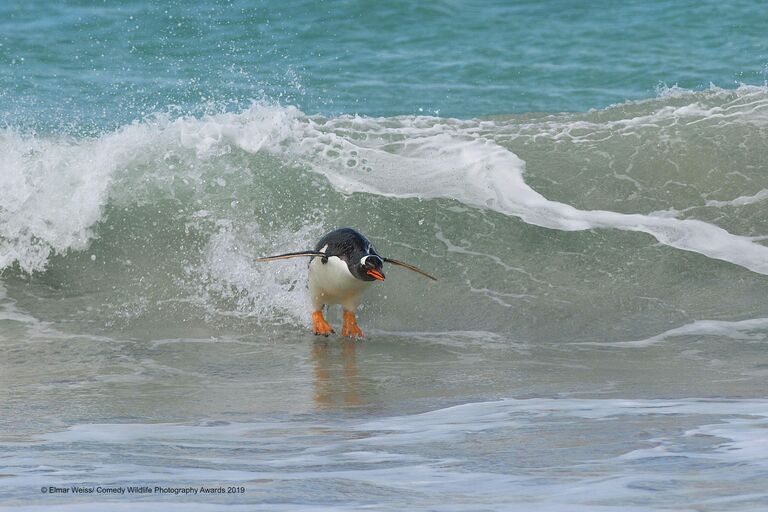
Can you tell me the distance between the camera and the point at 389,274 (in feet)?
30.3

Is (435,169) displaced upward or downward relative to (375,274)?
upward

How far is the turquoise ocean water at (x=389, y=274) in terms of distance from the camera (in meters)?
4.49

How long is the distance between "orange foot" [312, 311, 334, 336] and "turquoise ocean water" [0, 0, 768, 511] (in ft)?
0.47

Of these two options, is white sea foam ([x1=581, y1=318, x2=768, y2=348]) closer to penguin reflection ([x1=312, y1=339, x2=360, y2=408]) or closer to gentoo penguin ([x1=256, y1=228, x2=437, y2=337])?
gentoo penguin ([x1=256, y1=228, x2=437, y2=337])

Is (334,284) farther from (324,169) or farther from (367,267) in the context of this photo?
(324,169)

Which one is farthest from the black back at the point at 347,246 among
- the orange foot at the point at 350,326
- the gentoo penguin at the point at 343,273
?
the orange foot at the point at 350,326

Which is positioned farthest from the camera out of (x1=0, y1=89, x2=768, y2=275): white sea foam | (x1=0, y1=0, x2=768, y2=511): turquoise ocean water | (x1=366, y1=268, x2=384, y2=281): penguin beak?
(x1=0, y1=89, x2=768, y2=275): white sea foam

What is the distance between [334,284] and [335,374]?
928mm

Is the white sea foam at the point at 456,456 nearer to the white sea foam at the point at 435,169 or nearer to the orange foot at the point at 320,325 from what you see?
the orange foot at the point at 320,325

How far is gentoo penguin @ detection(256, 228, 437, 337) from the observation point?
7602 millimetres

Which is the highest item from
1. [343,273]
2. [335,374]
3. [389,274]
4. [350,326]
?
[343,273]

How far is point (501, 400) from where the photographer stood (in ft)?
19.9

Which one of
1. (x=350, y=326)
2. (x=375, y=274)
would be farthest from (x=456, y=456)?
(x=350, y=326)

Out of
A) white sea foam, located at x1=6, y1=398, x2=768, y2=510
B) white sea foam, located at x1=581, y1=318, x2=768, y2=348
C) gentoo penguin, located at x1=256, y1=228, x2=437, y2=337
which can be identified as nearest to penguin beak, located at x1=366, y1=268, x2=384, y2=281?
gentoo penguin, located at x1=256, y1=228, x2=437, y2=337
